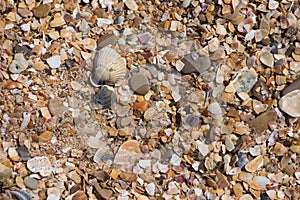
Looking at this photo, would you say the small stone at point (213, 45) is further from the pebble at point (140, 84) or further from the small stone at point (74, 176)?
the small stone at point (74, 176)

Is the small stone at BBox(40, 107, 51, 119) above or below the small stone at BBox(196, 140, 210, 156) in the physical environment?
above

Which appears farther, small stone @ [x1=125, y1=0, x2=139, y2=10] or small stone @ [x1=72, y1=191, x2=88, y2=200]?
small stone @ [x1=125, y1=0, x2=139, y2=10]

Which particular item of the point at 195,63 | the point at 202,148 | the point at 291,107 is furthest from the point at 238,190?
the point at 195,63

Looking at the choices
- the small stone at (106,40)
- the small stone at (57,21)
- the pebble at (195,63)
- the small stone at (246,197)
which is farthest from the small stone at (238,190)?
the small stone at (57,21)

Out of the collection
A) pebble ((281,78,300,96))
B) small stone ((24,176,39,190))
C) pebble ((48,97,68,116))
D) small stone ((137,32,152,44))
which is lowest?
small stone ((24,176,39,190))

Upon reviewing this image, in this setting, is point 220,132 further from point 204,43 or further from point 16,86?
point 16,86

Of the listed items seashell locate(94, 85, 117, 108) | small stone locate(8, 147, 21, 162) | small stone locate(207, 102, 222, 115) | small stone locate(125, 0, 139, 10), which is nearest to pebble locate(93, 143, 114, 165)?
seashell locate(94, 85, 117, 108)

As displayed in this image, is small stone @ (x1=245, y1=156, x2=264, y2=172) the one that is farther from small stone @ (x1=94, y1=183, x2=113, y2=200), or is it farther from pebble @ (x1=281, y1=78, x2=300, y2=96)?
small stone @ (x1=94, y1=183, x2=113, y2=200)

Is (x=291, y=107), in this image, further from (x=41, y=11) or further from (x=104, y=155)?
(x=41, y=11)
